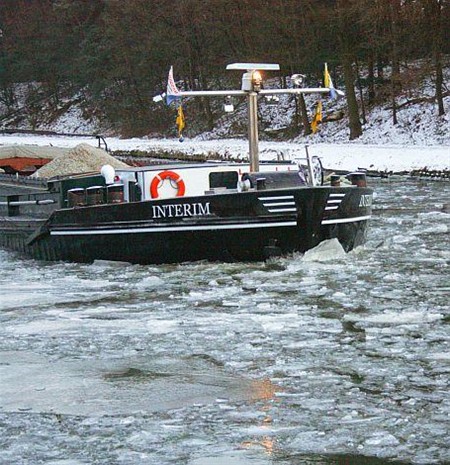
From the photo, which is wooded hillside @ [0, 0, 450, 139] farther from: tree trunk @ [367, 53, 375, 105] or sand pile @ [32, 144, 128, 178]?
sand pile @ [32, 144, 128, 178]

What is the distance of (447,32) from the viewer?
45594 mm

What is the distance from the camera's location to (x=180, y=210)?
15.6m

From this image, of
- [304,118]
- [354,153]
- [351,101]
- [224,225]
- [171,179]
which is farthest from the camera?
[304,118]

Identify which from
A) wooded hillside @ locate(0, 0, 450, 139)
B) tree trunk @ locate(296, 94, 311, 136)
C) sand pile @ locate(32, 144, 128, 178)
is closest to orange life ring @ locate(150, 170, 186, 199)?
sand pile @ locate(32, 144, 128, 178)

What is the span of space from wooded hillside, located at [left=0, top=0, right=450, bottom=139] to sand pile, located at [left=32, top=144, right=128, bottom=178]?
768 inches

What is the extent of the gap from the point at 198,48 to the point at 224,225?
47516 mm

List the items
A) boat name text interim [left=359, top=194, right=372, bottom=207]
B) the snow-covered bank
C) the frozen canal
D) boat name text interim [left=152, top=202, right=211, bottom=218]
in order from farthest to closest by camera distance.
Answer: the snow-covered bank, boat name text interim [left=359, top=194, right=372, bottom=207], boat name text interim [left=152, top=202, right=211, bottom=218], the frozen canal

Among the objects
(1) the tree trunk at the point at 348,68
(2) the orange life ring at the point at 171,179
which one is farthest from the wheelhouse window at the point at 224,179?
(1) the tree trunk at the point at 348,68

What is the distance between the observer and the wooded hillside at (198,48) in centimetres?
4466

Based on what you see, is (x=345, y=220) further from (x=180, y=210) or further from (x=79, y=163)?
(x=79, y=163)

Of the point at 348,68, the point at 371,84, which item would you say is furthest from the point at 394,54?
the point at 371,84

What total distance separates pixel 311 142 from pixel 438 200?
23667 mm

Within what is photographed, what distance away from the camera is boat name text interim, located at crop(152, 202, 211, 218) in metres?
15.5

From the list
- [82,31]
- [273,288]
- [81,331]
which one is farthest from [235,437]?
[82,31]
